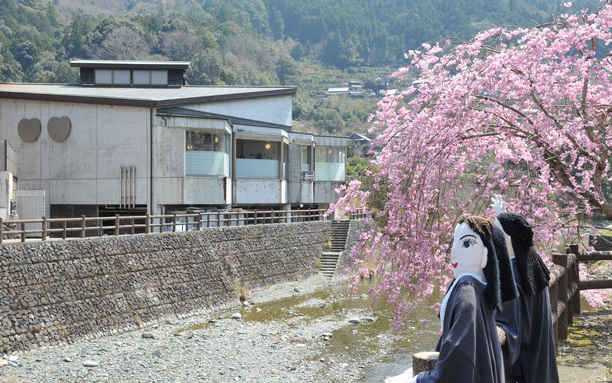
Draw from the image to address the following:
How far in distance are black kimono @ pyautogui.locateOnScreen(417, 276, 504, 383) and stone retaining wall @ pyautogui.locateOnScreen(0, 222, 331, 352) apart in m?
10.7

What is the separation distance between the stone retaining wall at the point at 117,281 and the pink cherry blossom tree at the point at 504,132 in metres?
8.18

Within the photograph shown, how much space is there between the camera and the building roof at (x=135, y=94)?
67.1 feet

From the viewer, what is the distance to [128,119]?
20.7 m

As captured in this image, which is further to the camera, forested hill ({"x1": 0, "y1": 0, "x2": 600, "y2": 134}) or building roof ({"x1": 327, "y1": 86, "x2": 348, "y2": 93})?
building roof ({"x1": 327, "y1": 86, "x2": 348, "y2": 93})

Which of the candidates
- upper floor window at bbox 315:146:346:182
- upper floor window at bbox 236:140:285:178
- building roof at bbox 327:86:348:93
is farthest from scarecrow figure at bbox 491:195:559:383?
building roof at bbox 327:86:348:93

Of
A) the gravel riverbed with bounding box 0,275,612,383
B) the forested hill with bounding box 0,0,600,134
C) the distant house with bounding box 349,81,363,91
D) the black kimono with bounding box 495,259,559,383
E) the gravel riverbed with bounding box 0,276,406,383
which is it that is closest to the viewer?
the black kimono with bounding box 495,259,559,383

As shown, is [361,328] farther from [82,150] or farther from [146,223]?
[82,150]

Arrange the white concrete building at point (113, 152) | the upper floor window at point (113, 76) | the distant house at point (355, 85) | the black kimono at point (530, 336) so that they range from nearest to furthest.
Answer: the black kimono at point (530, 336), the white concrete building at point (113, 152), the upper floor window at point (113, 76), the distant house at point (355, 85)

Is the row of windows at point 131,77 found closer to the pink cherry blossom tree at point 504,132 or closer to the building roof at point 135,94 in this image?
the building roof at point 135,94

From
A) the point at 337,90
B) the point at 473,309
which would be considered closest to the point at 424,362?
the point at 473,309

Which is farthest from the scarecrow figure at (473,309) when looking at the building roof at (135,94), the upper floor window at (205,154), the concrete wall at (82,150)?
the upper floor window at (205,154)

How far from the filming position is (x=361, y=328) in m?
16.4

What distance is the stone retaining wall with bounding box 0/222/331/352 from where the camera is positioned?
12.5 meters

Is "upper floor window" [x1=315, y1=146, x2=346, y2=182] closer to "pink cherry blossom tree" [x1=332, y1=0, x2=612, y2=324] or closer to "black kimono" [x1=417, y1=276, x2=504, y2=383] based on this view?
"pink cherry blossom tree" [x1=332, y1=0, x2=612, y2=324]
